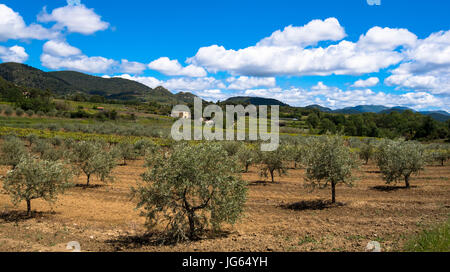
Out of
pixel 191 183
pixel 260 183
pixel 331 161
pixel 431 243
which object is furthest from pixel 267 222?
pixel 260 183

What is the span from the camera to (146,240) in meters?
15.3

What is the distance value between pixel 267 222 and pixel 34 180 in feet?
51.6

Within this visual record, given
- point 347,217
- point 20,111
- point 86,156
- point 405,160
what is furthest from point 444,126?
point 20,111

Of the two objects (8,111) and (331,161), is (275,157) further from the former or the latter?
(8,111)

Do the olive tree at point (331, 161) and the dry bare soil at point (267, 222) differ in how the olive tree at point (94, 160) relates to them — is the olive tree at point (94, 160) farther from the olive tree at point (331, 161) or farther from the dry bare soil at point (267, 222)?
the olive tree at point (331, 161)

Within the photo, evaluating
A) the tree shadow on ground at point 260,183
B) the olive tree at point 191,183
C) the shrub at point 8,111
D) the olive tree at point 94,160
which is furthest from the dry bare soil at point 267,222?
the shrub at point 8,111

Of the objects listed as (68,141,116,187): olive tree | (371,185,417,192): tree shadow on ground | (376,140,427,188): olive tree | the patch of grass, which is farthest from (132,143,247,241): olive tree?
(376,140,427,188): olive tree

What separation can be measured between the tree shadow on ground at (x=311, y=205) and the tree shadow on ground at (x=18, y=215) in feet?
59.9

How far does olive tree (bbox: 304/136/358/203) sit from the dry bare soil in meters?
2.40

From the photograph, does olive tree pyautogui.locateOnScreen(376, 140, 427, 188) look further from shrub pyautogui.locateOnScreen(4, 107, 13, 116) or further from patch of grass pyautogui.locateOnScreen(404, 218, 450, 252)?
shrub pyautogui.locateOnScreen(4, 107, 13, 116)

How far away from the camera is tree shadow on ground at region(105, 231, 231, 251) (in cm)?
1421

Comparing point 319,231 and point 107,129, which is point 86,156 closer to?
point 319,231

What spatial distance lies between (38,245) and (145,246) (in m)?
5.01

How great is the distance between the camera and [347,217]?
1855 centimetres
